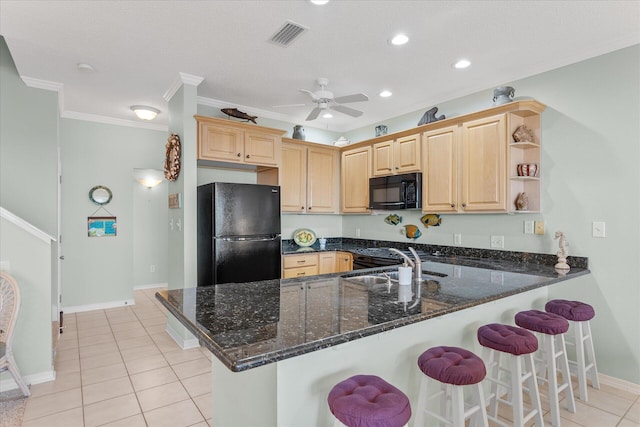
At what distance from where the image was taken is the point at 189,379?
2.85 m

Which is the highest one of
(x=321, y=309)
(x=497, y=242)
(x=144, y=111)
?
(x=144, y=111)

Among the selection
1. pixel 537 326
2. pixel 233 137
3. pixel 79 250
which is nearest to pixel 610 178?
pixel 537 326

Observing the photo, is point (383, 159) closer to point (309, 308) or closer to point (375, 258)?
point (375, 258)

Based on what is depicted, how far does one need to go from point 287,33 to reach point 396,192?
6.97 feet

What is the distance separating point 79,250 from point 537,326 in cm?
536

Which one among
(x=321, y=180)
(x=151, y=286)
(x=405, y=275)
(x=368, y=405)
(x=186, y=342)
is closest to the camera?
(x=368, y=405)

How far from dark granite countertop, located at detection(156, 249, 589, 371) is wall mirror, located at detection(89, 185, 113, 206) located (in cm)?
391

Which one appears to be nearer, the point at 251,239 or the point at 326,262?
the point at 251,239

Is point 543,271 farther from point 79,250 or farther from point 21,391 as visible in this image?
point 79,250

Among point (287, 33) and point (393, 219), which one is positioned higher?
point (287, 33)

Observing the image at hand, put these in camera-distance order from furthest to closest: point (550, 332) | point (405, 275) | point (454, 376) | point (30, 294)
Result: point (30, 294) < point (550, 332) < point (405, 275) < point (454, 376)

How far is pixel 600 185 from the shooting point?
9.01 feet

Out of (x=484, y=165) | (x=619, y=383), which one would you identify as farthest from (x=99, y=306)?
(x=619, y=383)

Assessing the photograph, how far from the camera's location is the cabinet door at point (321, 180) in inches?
184
